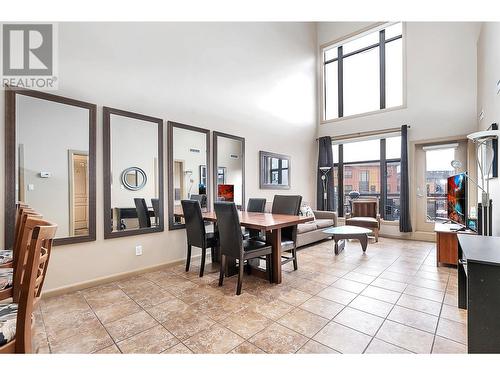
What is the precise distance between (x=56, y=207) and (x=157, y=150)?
127 centimetres

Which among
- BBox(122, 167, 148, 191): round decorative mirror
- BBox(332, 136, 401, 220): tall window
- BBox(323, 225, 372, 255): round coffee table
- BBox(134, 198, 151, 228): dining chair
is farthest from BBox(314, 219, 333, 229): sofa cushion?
BBox(122, 167, 148, 191): round decorative mirror

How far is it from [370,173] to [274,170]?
248 cm

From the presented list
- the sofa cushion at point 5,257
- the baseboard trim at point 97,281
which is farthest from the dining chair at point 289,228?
the sofa cushion at point 5,257

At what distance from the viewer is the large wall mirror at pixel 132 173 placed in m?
2.80

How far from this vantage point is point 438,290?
2492mm

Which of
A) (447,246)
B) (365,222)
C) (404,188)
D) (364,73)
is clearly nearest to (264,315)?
(447,246)

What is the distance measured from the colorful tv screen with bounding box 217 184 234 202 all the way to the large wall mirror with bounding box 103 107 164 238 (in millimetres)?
980

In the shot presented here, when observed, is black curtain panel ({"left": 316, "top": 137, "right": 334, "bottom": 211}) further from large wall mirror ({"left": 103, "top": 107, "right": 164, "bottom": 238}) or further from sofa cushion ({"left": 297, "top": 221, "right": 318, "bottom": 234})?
large wall mirror ({"left": 103, "top": 107, "right": 164, "bottom": 238})

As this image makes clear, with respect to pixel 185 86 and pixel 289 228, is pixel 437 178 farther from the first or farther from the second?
pixel 185 86

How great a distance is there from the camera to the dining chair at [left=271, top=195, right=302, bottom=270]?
119 inches

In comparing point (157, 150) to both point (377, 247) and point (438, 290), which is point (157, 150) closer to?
point (438, 290)
